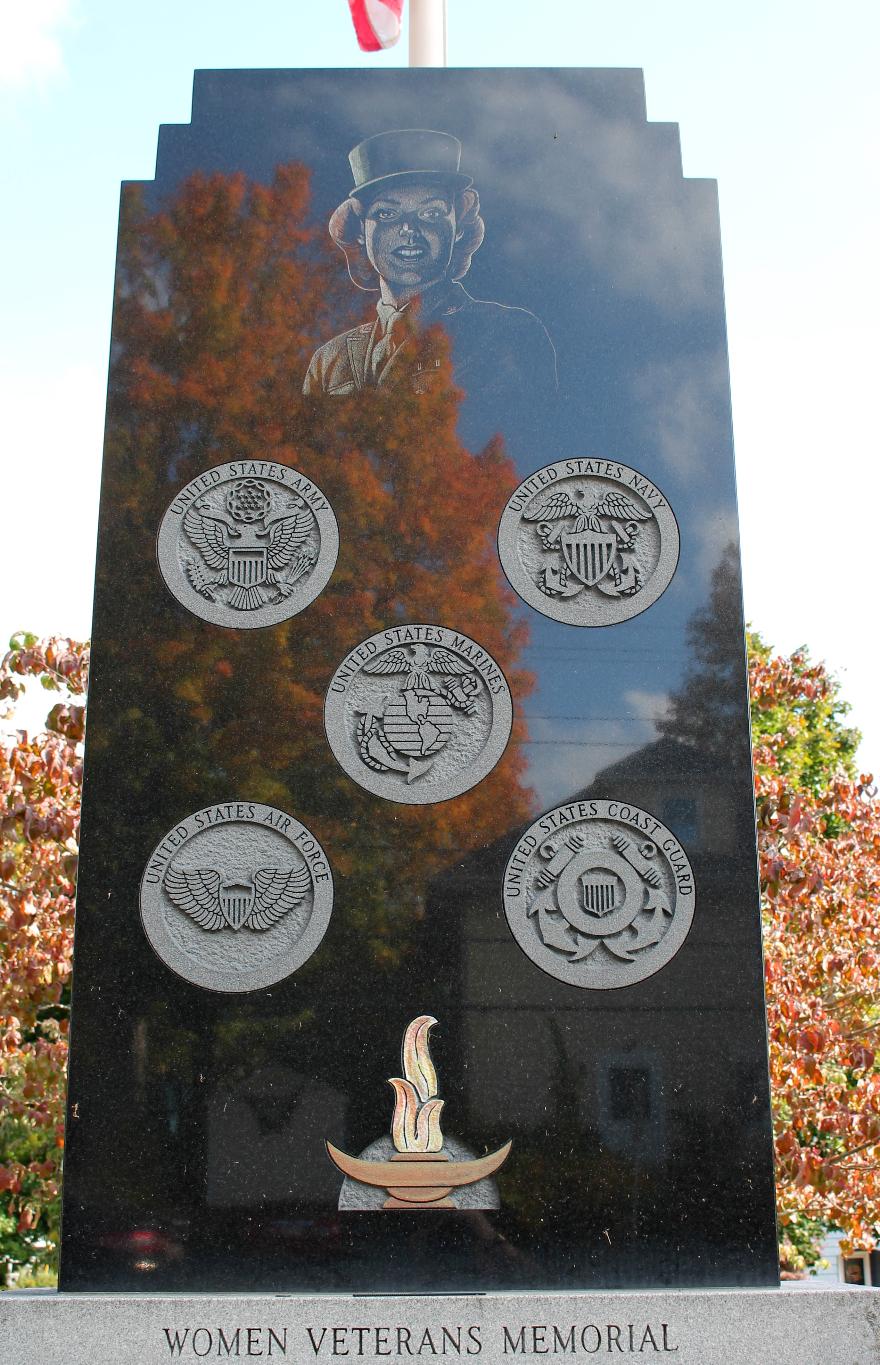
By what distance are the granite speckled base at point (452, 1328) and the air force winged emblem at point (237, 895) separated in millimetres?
1489

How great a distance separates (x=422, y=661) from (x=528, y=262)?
217cm

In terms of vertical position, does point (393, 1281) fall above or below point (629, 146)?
below

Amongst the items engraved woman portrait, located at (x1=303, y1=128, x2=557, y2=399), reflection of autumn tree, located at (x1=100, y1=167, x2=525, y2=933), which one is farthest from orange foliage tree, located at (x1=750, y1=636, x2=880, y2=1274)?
engraved woman portrait, located at (x1=303, y1=128, x2=557, y2=399)

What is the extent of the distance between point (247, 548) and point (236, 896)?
164cm

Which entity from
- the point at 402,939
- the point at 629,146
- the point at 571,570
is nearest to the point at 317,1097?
the point at 402,939

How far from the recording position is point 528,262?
662 centimetres

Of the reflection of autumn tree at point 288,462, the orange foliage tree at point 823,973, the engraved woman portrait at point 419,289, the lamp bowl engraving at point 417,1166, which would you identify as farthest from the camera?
the orange foliage tree at point 823,973

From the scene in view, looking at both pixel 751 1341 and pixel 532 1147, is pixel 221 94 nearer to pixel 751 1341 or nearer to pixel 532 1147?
pixel 532 1147

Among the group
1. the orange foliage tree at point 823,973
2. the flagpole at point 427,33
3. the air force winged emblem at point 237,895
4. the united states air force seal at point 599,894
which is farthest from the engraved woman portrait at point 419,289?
the orange foliage tree at point 823,973

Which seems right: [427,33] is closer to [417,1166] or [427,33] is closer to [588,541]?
[588,541]

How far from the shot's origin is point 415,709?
5.99 meters

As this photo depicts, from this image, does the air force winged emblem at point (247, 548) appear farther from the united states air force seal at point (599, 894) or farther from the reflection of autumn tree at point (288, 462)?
the united states air force seal at point (599, 894)

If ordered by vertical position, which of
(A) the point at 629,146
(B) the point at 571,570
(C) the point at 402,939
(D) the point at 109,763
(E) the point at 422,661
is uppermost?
(A) the point at 629,146

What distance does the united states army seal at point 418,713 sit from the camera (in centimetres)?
590
